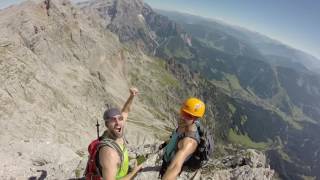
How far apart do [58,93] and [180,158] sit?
101 metres

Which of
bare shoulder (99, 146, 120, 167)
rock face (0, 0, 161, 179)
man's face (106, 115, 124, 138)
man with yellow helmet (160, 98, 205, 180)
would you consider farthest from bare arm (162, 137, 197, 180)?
rock face (0, 0, 161, 179)

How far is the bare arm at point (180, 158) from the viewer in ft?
27.2

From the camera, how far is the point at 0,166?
83.2 ft

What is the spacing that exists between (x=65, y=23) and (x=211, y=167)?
455 ft

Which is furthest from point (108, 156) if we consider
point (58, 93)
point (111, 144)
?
point (58, 93)

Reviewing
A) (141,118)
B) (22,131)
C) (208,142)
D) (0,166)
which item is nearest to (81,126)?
(22,131)

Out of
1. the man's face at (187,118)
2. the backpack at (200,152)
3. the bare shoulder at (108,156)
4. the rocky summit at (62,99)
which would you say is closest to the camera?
the bare shoulder at (108,156)

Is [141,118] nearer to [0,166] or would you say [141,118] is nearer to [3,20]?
[3,20]

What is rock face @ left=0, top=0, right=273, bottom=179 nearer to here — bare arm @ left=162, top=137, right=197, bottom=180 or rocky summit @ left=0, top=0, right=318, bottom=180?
rocky summit @ left=0, top=0, right=318, bottom=180

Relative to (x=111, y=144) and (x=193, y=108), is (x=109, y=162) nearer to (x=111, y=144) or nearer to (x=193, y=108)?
(x=111, y=144)

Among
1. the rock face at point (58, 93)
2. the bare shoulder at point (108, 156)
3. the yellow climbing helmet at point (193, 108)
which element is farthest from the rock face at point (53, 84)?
the yellow climbing helmet at point (193, 108)

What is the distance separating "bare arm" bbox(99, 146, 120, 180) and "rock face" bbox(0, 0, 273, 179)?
1018 cm

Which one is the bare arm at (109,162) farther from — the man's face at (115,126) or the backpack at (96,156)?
the man's face at (115,126)

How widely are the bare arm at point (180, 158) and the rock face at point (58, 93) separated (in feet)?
31.9
